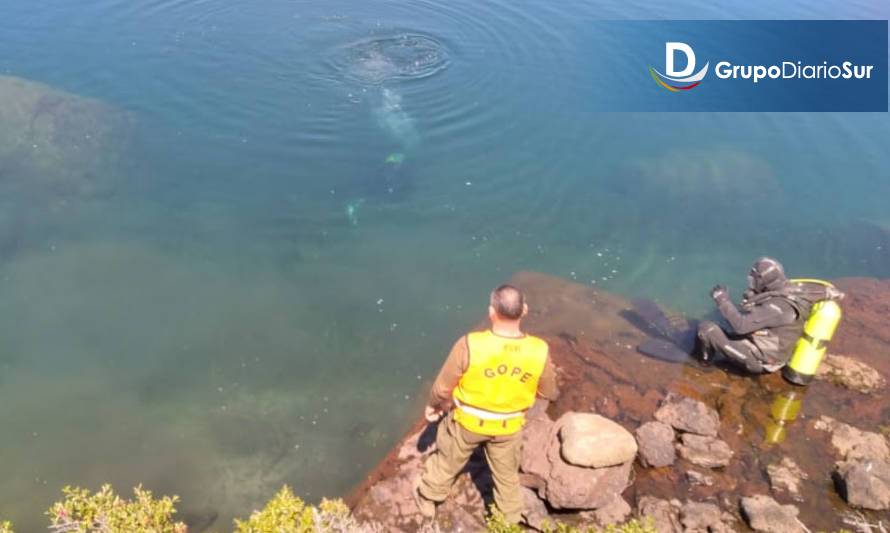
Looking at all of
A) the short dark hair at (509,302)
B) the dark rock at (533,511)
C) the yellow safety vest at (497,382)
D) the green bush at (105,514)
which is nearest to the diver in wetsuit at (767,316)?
the dark rock at (533,511)

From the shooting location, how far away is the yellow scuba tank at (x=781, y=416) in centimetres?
640

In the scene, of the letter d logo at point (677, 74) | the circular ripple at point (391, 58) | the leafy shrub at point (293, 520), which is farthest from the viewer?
the letter d logo at point (677, 74)

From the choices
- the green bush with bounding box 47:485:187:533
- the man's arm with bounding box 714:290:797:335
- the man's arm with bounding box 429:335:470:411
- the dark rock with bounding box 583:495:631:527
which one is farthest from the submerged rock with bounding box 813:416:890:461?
the green bush with bounding box 47:485:187:533

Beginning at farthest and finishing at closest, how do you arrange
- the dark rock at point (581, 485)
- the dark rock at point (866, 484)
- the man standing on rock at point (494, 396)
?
the dark rock at point (866, 484), the dark rock at point (581, 485), the man standing on rock at point (494, 396)

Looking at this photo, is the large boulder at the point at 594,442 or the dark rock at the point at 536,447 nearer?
the large boulder at the point at 594,442

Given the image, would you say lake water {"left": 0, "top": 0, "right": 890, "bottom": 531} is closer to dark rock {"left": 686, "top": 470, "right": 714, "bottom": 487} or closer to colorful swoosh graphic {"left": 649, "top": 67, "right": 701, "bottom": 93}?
colorful swoosh graphic {"left": 649, "top": 67, "right": 701, "bottom": 93}

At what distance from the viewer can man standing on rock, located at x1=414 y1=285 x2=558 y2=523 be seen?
14.6 ft

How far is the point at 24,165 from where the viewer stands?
9.92m

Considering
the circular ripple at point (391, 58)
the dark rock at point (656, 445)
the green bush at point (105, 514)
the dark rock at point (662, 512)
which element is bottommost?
the dark rock at point (662, 512)

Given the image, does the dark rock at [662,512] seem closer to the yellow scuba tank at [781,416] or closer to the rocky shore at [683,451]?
the rocky shore at [683,451]

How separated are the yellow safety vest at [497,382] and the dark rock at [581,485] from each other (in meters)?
1.01

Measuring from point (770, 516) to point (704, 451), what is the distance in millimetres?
817

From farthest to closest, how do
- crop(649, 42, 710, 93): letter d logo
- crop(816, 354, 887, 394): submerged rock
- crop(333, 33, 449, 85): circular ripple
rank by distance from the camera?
1. crop(649, 42, 710, 93): letter d logo
2. crop(333, 33, 449, 85): circular ripple
3. crop(816, 354, 887, 394): submerged rock

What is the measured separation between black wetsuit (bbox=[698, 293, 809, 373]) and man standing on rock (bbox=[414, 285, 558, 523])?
2943mm
